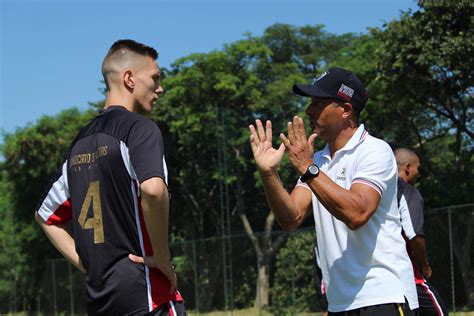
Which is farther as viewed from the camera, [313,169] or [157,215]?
[313,169]

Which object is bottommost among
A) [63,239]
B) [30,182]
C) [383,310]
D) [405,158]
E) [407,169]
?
[383,310]

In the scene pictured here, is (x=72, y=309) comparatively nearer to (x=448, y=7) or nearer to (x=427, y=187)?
(x=427, y=187)

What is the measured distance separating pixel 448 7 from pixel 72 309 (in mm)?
16569

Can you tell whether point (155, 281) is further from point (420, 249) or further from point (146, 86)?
point (420, 249)

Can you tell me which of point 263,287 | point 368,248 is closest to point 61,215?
point 368,248

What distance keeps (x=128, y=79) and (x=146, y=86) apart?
103 mm

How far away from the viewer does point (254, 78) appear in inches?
1074

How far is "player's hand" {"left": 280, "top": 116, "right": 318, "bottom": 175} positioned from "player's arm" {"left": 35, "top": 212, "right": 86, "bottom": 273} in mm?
1304

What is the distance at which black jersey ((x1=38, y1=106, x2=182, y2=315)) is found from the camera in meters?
3.89

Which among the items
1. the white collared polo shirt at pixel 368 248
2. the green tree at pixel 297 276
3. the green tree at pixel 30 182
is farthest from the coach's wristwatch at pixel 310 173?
the green tree at pixel 30 182

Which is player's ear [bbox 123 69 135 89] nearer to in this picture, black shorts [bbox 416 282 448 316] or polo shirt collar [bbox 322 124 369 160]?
polo shirt collar [bbox 322 124 369 160]

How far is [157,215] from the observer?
3.81 meters

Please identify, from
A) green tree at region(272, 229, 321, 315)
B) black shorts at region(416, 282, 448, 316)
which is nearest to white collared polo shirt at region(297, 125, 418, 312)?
black shorts at region(416, 282, 448, 316)

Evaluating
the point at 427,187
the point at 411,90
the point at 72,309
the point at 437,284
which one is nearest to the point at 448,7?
the point at 411,90
